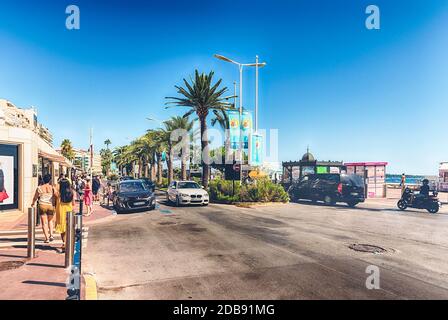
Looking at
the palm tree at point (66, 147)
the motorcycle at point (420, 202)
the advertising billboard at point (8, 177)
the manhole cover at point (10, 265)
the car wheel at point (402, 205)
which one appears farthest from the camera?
the palm tree at point (66, 147)

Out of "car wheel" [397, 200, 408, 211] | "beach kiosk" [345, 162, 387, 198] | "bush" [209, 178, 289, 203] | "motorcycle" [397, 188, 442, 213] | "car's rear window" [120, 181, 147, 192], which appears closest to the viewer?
"motorcycle" [397, 188, 442, 213]

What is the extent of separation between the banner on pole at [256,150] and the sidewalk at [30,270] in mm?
17113

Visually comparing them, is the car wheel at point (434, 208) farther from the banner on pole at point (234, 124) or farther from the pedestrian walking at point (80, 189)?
the pedestrian walking at point (80, 189)

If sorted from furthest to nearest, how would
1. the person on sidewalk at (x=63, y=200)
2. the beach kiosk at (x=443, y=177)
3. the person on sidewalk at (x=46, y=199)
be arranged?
the beach kiosk at (x=443, y=177) < the person on sidewalk at (x=46, y=199) < the person on sidewalk at (x=63, y=200)

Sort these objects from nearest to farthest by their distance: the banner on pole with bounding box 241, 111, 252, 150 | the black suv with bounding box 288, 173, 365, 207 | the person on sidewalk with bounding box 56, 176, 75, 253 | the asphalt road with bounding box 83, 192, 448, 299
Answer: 1. the asphalt road with bounding box 83, 192, 448, 299
2. the person on sidewalk with bounding box 56, 176, 75, 253
3. the black suv with bounding box 288, 173, 365, 207
4. the banner on pole with bounding box 241, 111, 252, 150

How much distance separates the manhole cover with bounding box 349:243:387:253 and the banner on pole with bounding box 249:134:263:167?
51.2ft

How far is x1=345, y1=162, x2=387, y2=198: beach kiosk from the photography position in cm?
2448

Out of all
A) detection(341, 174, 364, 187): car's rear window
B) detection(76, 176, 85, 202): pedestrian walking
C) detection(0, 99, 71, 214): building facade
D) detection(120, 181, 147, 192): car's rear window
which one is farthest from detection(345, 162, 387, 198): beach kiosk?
detection(0, 99, 71, 214): building facade

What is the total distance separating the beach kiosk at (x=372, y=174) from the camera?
24484mm

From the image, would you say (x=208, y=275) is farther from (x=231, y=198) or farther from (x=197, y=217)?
(x=231, y=198)

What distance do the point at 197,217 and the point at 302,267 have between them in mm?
7677

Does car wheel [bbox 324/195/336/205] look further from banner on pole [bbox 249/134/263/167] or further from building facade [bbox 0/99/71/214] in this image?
building facade [bbox 0/99/71/214]

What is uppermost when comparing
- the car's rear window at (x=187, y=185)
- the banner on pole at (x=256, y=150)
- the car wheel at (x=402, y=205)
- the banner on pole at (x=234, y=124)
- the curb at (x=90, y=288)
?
the banner on pole at (x=234, y=124)

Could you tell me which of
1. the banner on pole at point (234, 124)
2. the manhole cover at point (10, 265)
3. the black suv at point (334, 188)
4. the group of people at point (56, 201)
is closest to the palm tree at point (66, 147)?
the banner on pole at point (234, 124)
